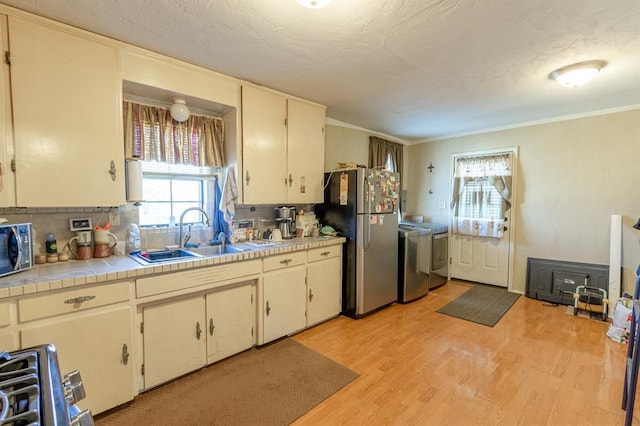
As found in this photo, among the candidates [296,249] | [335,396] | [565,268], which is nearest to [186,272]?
[296,249]

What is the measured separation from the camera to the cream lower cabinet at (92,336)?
61.9 inches

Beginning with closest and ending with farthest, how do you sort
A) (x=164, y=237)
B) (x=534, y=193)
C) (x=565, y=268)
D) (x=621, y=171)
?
(x=164, y=237), (x=621, y=171), (x=565, y=268), (x=534, y=193)

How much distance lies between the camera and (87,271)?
176cm

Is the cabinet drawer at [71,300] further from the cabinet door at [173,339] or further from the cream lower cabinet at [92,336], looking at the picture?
the cabinet door at [173,339]

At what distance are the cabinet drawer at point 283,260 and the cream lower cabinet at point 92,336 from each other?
3.50ft

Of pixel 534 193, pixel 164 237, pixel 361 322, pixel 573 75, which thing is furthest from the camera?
pixel 534 193

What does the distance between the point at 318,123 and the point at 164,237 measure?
2032 mm

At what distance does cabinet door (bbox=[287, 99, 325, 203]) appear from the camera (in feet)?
10.2

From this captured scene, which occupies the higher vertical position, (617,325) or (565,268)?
(565,268)

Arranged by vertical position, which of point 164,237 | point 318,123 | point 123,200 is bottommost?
point 164,237

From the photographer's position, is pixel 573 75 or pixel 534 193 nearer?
pixel 573 75

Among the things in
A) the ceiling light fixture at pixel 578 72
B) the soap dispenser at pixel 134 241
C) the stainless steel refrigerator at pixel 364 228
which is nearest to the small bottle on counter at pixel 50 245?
the soap dispenser at pixel 134 241

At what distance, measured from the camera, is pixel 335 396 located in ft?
6.57

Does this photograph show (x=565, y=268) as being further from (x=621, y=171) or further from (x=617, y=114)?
(x=617, y=114)
